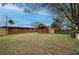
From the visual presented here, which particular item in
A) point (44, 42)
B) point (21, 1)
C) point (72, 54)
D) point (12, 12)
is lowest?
point (72, 54)

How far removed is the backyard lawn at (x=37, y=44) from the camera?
1.67 metres

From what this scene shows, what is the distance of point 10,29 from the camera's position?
1711 millimetres

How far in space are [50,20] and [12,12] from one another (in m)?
0.37

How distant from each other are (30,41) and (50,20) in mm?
278

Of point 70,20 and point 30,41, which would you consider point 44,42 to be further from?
point 70,20

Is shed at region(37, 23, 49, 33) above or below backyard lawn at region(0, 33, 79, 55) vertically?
above

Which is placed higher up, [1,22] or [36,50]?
[1,22]

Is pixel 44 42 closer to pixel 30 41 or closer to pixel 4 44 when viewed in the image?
pixel 30 41

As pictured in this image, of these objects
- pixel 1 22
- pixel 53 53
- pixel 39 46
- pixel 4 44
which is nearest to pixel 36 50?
pixel 39 46

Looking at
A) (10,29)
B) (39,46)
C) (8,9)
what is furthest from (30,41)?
(8,9)

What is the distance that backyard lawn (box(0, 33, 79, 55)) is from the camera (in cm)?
167

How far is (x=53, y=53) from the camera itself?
1669 mm

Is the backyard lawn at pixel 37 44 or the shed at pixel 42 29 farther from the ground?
the shed at pixel 42 29

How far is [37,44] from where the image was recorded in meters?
1.69
